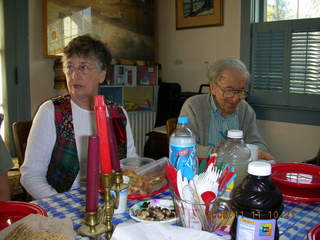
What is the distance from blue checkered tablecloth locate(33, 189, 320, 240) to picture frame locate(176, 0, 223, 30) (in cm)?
264

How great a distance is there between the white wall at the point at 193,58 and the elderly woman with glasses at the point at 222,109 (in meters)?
1.13

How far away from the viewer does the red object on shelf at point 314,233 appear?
79 centimetres

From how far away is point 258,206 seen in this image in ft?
2.23

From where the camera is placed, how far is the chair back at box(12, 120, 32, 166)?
1.54 metres

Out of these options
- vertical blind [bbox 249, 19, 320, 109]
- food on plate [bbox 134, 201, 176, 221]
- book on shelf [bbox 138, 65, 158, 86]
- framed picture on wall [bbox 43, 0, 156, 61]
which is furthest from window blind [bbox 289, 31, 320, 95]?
food on plate [bbox 134, 201, 176, 221]

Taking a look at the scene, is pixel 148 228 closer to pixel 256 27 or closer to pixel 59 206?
pixel 59 206

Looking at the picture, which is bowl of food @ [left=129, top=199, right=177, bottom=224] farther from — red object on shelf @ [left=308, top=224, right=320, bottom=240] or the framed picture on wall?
the framed picture on wall

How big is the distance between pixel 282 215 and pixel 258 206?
1.13 ft

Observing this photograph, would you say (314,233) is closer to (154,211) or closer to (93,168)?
(154,211)

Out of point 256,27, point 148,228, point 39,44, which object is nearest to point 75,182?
point 148,228

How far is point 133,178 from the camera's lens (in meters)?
1.09

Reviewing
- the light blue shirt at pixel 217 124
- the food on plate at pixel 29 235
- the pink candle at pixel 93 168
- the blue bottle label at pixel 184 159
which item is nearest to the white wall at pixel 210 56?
the light blue shirt at pixel 217 124

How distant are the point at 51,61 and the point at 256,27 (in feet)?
6.36

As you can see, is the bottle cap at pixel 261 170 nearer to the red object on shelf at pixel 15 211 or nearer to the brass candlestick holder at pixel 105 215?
the brass candlestick holder at pixel 105 215
